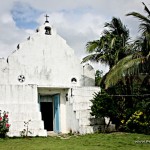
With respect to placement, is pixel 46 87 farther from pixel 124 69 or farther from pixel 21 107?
pixel 124 69

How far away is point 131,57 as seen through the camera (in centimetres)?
1425

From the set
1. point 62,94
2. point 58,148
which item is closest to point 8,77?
point 62,94

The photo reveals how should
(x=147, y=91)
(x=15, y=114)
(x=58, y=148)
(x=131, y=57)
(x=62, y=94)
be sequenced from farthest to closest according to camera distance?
1. (x=62, y=94)
2. (x=147, y=91)
3. (x=15, y=114)
4. (x=131, y=57)
5. (x=58, y=148)

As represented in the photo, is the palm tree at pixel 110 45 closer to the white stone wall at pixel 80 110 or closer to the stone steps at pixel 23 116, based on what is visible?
the white stone wall at pixel 80 110

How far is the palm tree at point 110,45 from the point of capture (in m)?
Answer: 16.8

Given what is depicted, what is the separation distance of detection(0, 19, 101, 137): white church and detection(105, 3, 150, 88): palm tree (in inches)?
152

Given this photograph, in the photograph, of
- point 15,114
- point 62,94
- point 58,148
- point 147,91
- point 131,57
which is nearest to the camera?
point 58,148

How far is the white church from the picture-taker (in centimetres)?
1638

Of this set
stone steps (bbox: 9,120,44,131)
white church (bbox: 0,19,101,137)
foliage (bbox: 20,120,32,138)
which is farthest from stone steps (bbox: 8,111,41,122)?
foliage (bbox: 20,120,32,138)

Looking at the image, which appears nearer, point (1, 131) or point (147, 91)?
point (1, 131)

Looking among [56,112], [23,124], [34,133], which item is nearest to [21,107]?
[23,124]

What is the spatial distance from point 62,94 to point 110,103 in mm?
3327

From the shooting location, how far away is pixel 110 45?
645 inches

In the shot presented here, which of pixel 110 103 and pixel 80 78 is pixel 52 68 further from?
pixel 110 103
